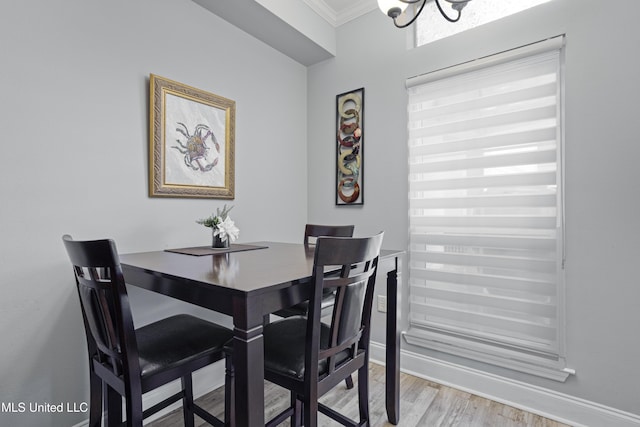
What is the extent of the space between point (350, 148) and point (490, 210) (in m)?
1.13

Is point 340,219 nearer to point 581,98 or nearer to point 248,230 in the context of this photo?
point 248,230

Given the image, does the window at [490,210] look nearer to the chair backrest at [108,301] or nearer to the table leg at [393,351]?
the table leg at [393,351]

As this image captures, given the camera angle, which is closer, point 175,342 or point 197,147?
point 175,342

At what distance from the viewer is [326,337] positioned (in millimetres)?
1337

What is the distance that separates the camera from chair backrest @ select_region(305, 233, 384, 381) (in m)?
1.07

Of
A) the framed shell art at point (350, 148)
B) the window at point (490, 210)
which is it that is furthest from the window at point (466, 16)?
the framed shell art at point (350, 148)

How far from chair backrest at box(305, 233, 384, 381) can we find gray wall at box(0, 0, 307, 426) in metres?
1.14

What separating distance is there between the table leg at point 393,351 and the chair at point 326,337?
0.29m

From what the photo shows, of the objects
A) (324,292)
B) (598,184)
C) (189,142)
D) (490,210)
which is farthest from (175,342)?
(598,184)

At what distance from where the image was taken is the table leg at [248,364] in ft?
2.99

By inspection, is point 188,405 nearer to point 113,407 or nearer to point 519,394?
point 113,407

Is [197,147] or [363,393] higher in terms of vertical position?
[197,147]

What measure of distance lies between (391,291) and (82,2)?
208 cm

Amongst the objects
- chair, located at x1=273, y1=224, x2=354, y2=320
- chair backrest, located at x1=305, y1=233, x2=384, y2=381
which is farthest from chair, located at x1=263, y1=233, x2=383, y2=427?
chair, located at x1=273, y1=224, x2=354, y2=320
